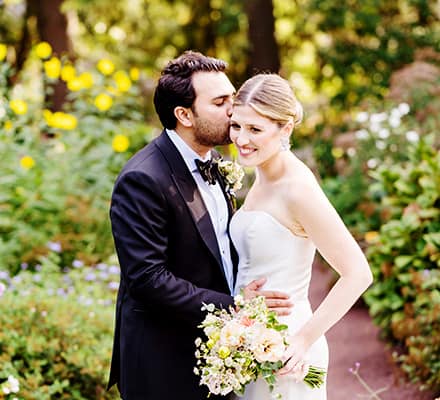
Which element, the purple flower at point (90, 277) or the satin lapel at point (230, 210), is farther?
the purple flower at point (90, 277)

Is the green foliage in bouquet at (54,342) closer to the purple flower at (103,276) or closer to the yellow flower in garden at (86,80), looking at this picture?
the purple flower at (103,276)

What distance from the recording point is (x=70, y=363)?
440 cm

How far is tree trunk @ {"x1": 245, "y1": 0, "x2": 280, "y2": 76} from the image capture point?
1236cm

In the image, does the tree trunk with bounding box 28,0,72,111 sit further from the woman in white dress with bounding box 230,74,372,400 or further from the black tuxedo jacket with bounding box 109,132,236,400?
the woman in white dress with bounding box 230,74,372,400

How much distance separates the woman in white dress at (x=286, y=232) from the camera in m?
2.70

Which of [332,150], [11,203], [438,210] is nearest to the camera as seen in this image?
[438,210]

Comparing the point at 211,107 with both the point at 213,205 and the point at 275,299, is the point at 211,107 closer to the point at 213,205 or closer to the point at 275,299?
the point at 213,205

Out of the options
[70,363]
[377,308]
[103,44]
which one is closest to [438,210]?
[377,308]

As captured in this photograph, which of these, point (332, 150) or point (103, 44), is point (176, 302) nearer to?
point (332, 150)

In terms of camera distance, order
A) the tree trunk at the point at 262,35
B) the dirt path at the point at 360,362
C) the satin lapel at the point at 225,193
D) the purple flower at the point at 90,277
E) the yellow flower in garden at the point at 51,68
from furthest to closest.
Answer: the tree trunk at the point at 262,35 < the yellow flower in garden at the point at 51,68 < the purple flower at the point at 90,277 < the dirt path at the point at 360,362 < the satin lapel at the point at 225,193

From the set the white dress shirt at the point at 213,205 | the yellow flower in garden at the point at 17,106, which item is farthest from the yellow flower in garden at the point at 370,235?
the white dress shirt at the point at 213,205

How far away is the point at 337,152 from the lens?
958 cm

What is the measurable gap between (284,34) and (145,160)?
14075 mm

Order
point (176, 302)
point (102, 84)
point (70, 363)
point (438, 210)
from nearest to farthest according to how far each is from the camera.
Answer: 1. point (176, 302)
2. point (70, 363)
3. point (438, 210)
4. point (102, 84)
